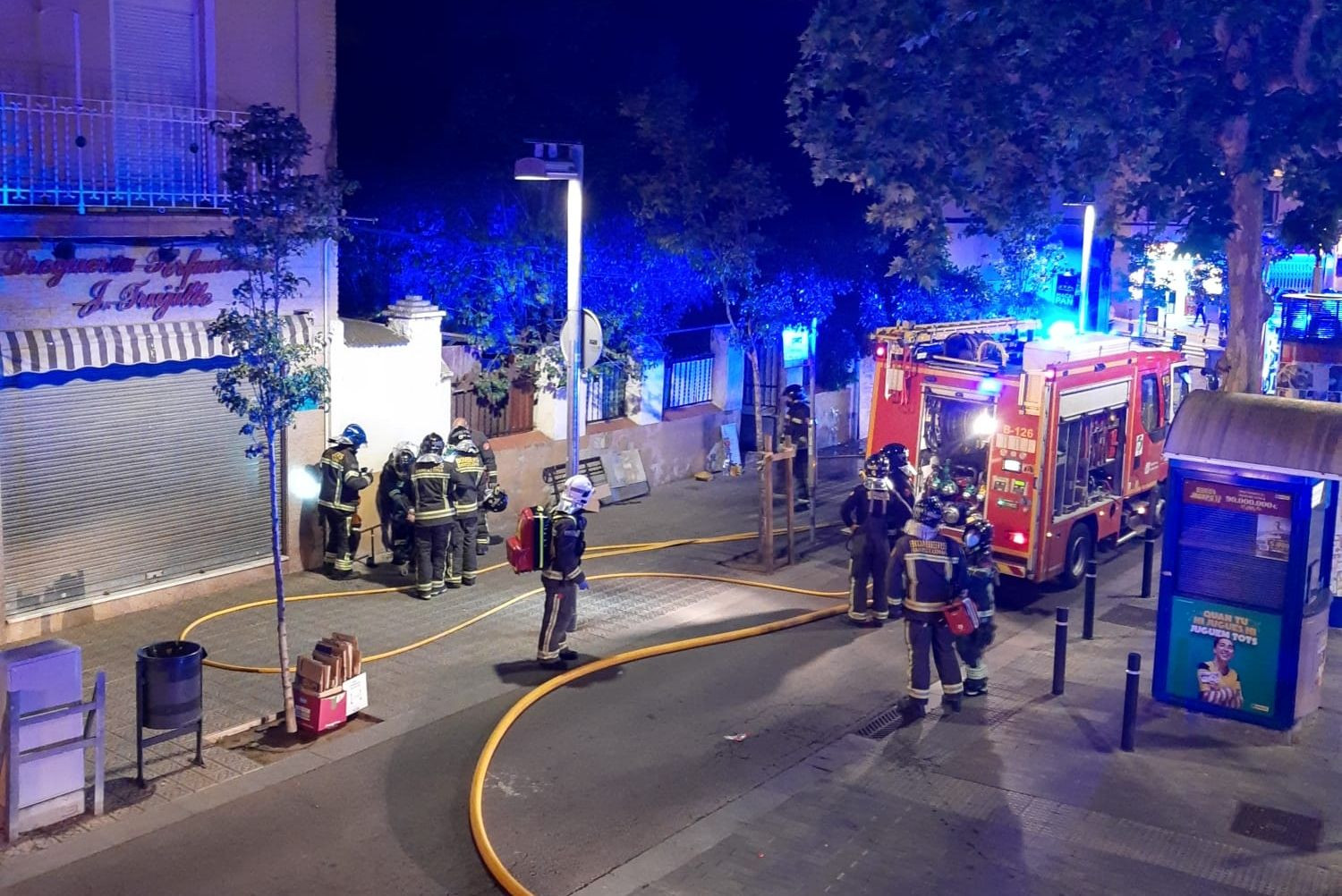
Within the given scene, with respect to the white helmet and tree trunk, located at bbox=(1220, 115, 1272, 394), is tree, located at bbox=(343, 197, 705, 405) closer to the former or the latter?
the white helmet

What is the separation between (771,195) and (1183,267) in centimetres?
1382

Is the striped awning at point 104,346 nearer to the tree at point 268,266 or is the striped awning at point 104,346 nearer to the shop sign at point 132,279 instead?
the shop sign at point 132,279

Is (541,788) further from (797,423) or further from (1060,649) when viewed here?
(797,423)

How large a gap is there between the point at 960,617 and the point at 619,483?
9.23 m

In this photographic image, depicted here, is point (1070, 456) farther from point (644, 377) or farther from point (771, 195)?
point (644, 377)

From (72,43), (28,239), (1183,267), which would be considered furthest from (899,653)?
(1183,267)

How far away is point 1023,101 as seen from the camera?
1517cm

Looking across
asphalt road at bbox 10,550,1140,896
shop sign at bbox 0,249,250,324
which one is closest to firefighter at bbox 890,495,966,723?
asphalt road at bbox 10,550,1140,896

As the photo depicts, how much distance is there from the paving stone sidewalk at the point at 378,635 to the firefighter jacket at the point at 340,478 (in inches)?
33.7

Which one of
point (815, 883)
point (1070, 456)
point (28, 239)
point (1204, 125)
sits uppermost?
point (1204, 125)

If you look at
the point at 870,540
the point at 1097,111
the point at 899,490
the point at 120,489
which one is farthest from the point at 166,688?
the point at 1097,111

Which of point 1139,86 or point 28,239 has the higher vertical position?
point 1139,86

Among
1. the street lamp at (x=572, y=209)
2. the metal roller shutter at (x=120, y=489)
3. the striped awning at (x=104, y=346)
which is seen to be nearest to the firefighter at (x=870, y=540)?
the street lamp at (x=572, y=209)

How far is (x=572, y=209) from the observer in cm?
1280
